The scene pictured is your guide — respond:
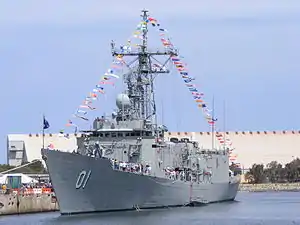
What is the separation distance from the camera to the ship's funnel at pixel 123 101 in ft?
215

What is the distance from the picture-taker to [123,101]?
215 ft

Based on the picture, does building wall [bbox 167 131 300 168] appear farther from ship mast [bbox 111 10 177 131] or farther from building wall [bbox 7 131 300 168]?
ship mast [bbox 111 10 177 131]

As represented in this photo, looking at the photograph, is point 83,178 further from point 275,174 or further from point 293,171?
point 275,174

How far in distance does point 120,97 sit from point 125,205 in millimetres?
8368

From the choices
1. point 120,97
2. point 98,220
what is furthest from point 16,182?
point 98,220

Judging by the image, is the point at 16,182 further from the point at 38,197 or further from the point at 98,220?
the point at 98,220

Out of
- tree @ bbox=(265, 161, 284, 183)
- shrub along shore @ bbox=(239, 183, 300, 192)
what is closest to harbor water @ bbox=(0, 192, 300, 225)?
shrub along shore @ bbox=(239, 183, 300, 192)

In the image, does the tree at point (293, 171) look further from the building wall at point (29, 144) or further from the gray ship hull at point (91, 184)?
the gray ship hull at point (91, 184)

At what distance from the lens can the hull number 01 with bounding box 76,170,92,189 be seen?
59.2 metres

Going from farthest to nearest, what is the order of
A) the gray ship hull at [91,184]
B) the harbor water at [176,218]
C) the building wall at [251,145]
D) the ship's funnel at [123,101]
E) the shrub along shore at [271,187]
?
the building wall at [251,145]
the shrub along shore at [271,187]
the ship's funnel at [123,101]
the gray ship hull at [91,184]
the harbor water at [176,218]

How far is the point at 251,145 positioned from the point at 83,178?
291ft

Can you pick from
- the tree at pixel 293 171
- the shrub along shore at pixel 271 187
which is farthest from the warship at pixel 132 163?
the tree at pixel 293 171

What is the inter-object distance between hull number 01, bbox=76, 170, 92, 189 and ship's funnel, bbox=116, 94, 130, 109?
772cm

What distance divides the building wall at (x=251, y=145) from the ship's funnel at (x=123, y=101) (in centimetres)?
7761
